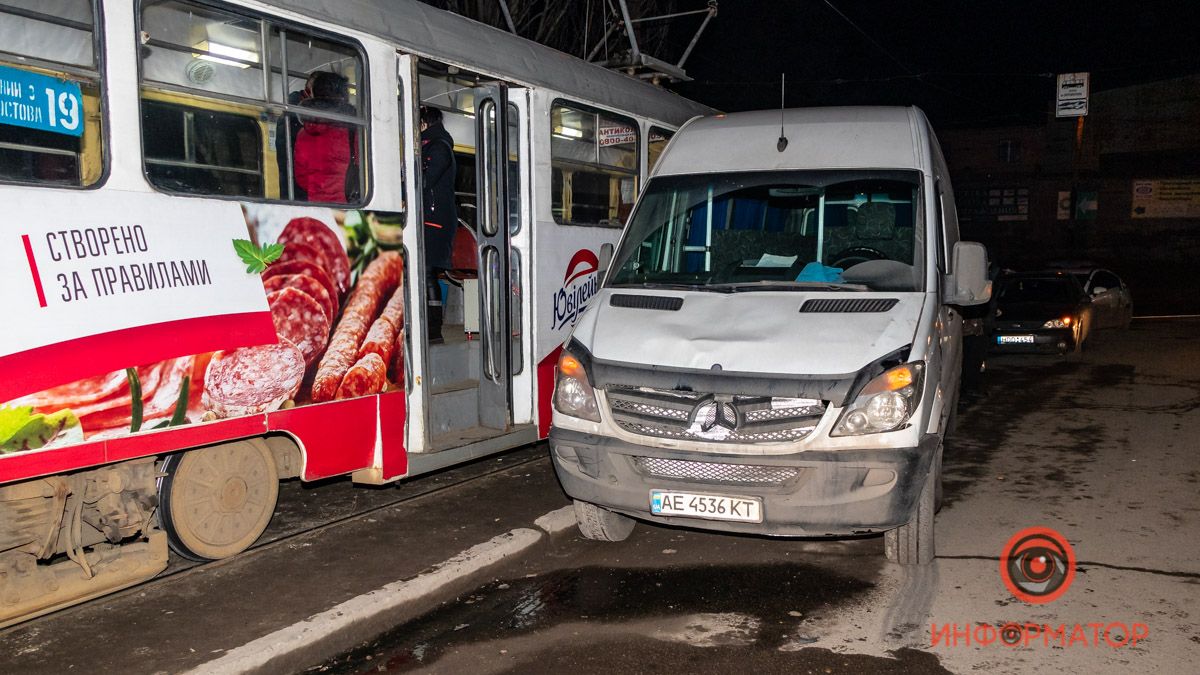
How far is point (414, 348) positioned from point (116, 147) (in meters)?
2.29

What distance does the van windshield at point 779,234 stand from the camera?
19.6ft

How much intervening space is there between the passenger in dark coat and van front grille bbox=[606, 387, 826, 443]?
2898 millimetres

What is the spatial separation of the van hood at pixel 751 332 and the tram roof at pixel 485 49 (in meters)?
2.11

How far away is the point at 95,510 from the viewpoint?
515cm

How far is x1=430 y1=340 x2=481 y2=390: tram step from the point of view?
7.62 m

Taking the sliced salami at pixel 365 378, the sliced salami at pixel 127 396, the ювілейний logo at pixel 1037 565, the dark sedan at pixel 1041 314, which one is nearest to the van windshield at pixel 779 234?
the sliced salami at pixel 365 378

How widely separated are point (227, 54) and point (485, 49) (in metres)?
2.28

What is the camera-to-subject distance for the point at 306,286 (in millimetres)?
5680

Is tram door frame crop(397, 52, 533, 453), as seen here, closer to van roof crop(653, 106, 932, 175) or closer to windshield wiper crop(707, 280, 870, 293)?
van roof crop(653, 106, 932, 175)

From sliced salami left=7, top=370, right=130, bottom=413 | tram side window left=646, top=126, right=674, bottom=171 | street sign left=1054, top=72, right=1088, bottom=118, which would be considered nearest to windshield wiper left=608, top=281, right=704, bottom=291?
sliced salami left=7, top=370, right=130, bottom=413

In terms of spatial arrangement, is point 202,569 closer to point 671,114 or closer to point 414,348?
point 414,348

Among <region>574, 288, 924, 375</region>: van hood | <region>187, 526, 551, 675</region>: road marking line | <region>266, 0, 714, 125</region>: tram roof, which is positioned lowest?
<region>187, 526, 551, 675</region>: road marking line

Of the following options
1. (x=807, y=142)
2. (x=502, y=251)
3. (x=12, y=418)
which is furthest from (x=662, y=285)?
(x=12, y=418)

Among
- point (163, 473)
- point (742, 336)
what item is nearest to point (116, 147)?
point (163, 473)
